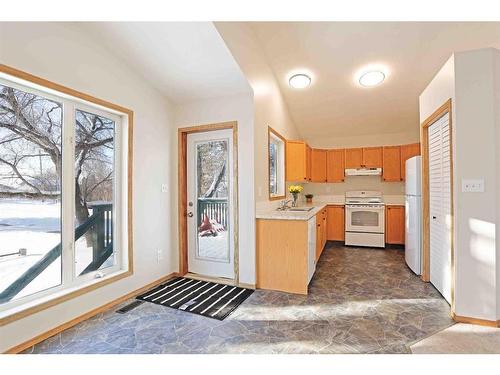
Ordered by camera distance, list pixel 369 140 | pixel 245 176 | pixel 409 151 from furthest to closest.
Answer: pixel 369 140
pixel 409 151
pixel 245 176

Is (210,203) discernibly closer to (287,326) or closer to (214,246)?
(214,246)

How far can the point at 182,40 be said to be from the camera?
89.5 inches

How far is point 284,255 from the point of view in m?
2.79

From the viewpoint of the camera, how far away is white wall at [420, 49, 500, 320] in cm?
202

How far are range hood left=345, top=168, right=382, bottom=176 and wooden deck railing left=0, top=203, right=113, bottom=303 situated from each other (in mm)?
4579

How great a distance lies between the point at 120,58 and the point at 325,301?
3350 millimetres

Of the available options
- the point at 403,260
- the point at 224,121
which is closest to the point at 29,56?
the point at 224,121

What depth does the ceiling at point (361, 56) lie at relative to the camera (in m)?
2.93

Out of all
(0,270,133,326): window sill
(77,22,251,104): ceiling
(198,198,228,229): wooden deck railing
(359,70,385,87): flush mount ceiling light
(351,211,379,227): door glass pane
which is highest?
(359,70,385,87): flush mount ceiling light

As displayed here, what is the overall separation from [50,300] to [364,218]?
4.97m

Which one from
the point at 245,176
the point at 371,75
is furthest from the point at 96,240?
the point at 371,75

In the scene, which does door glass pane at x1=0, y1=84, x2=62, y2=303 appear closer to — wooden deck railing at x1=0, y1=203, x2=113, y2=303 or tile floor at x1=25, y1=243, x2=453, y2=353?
wooden deck railing at x1=0, y1=203, x2=113, y2=303

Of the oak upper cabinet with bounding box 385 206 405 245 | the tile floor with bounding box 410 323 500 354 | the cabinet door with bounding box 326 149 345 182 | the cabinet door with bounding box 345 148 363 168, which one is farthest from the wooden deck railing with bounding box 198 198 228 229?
the oak upper cabinet with bounding box 385 206 405 245
